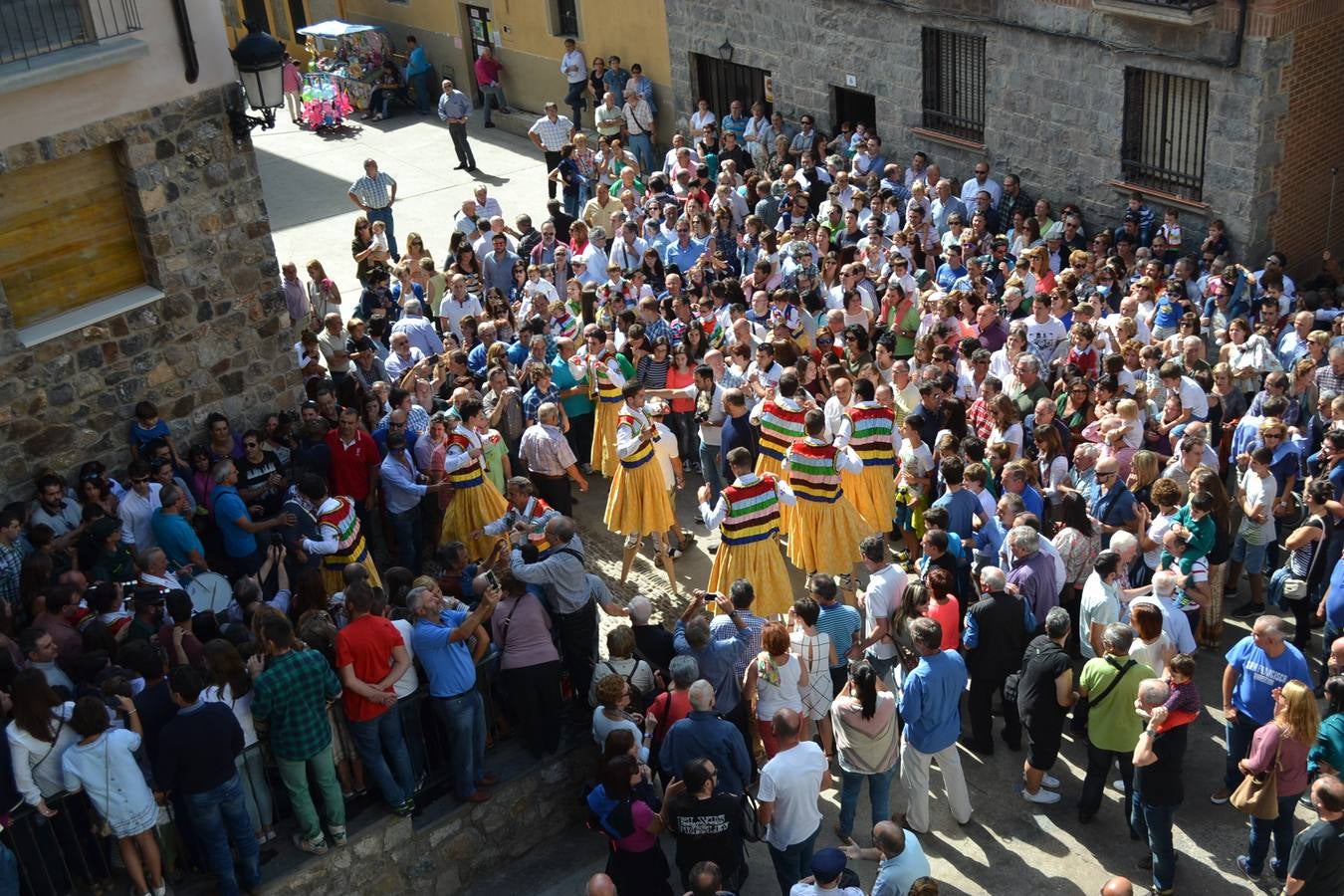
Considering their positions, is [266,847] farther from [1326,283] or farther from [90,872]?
[1326,283]

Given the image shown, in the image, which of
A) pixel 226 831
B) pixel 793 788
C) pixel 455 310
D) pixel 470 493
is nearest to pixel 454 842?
pixel 226 831

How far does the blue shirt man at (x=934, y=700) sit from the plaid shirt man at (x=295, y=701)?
10.5ft

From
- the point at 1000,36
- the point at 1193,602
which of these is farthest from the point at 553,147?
the point at 1193,602

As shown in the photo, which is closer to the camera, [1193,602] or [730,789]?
[730,789]

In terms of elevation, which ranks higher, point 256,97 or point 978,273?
point 256,97

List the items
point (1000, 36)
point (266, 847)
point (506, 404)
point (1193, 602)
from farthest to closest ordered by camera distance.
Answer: point (1000, 36), point (506, 404), point (1193, 602), point (266, 847)

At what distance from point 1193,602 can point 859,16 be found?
10.9 meters

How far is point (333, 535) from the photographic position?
9.17 metres

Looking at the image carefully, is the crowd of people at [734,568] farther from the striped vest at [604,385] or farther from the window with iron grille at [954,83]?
the window with iron grille at [954,83]

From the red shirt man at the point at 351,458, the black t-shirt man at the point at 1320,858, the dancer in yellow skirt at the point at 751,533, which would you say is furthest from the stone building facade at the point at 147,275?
the black t-shirt man at the point at 1320,858

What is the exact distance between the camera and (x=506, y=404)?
35.9 feet

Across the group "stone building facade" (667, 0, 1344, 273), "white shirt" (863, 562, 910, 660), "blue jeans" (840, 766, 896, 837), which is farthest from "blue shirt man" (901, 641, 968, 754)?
"stone building facade" (667, 0, 1344, 273)

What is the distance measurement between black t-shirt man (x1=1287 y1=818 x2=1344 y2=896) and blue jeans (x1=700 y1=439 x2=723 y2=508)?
533cm

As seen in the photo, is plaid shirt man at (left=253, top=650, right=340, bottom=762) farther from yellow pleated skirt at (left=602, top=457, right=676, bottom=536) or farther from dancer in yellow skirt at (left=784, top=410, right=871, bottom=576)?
dancer in yellow skirt at (left=784, top=410, right=871, bottom=576)
